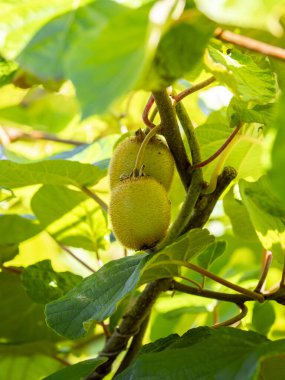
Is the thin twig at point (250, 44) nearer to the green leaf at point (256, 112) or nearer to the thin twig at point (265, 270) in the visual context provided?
the green leaf at point (256, 112)

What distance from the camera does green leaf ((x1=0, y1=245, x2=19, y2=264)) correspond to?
117 cm

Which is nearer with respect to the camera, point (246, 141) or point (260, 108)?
point (260, 108)

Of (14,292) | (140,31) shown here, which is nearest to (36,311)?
(14,292)

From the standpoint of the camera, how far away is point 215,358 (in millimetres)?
751

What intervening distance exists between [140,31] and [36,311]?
847 millimetres

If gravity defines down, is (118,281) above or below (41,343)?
above

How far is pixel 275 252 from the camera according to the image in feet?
3.09

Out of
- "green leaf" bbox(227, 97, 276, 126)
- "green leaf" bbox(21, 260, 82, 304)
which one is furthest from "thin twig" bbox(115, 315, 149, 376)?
"green leaf" bbox(227, 97, 276, 126)

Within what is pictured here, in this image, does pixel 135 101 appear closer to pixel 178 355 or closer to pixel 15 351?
pixel 15 351

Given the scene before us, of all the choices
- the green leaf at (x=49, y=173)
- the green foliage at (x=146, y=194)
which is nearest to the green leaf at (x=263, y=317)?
the green foliage at (x=146, y=194)

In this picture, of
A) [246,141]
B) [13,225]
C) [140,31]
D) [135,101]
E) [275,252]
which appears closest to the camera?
[140,31]

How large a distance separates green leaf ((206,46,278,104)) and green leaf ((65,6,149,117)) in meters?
0.23

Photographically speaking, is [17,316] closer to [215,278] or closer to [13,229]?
[13,229]

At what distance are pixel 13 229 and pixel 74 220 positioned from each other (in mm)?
98
